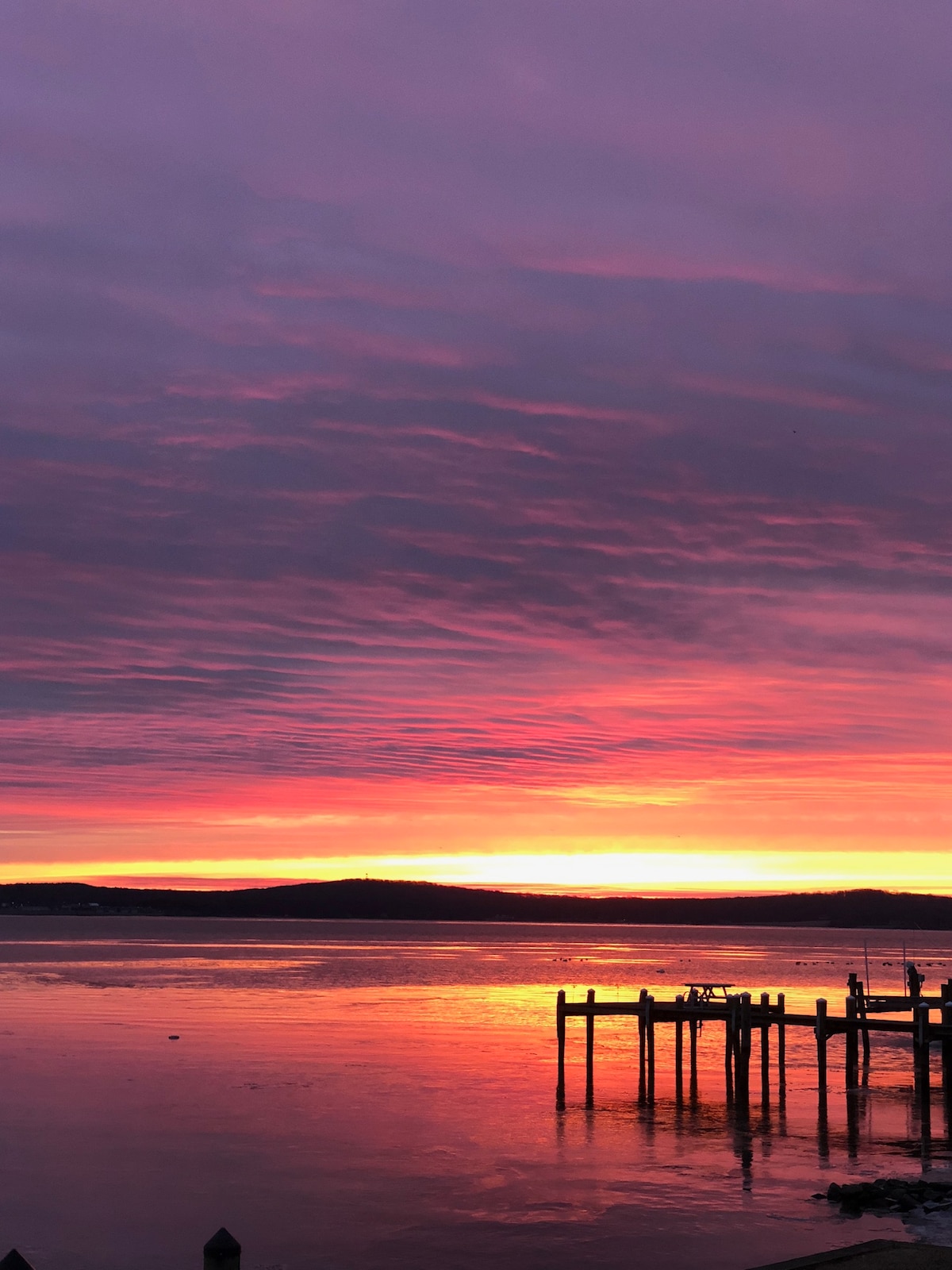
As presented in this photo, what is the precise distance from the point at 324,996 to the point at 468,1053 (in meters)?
31.7

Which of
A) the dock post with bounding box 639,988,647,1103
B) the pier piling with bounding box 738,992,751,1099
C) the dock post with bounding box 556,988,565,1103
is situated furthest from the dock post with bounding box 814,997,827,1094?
the dock post with bounding box 556,988,565,1103

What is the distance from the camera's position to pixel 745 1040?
41.6m

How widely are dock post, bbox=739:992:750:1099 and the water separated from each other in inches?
41.2

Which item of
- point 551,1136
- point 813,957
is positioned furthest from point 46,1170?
point 813,957

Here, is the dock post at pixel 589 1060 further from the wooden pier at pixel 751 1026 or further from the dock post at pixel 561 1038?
the dock post at pixel 561 1038

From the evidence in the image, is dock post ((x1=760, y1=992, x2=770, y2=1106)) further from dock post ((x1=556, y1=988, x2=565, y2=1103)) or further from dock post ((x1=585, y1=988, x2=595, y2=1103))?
dock post ((x1=556, y1=988, x2=565, y2=1103))

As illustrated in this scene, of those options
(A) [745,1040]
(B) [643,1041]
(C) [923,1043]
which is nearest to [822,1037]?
(A) [745,1040]

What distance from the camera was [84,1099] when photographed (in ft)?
136

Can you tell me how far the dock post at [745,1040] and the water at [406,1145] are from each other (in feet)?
3.43

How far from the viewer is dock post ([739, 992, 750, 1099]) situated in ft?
134

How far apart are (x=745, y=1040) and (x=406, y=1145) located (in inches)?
466

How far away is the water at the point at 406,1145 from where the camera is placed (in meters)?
25.5

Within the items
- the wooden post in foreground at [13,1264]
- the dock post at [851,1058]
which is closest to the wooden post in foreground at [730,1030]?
the dock post at [851,1058]

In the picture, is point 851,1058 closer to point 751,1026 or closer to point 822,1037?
point 751,1026
